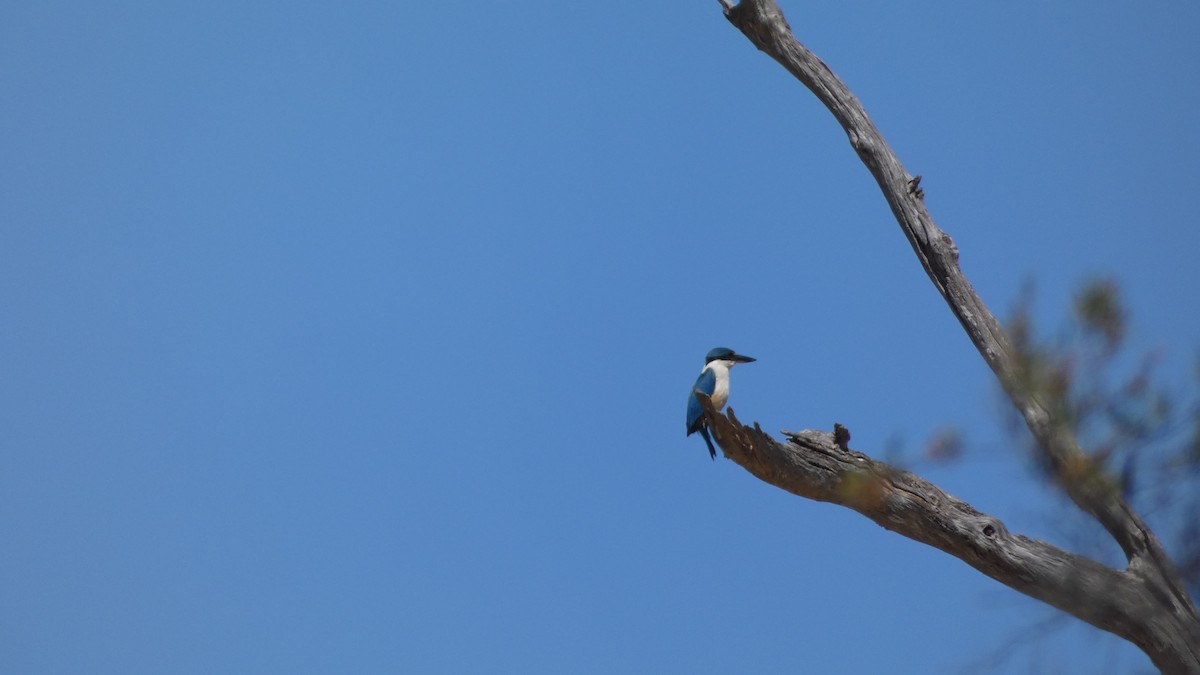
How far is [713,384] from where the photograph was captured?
8305mm

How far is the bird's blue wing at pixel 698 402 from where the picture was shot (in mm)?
7625

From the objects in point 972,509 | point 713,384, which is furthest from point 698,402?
point 972,509

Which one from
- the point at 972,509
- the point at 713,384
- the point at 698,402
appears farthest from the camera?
the point at 713,384

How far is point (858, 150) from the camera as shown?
20.7 ft

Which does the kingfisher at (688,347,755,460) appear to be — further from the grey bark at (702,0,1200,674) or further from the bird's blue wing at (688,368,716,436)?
the grey bark at (702,0,1200,674)

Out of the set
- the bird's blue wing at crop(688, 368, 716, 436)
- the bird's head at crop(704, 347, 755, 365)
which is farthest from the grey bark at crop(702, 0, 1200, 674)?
the bird's head at crop(704, 347, 755, 365)

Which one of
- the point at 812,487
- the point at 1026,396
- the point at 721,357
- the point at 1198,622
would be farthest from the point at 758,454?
the point at 721,357

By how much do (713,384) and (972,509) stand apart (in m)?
2.92

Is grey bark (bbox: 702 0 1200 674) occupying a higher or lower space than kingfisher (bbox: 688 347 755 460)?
lower

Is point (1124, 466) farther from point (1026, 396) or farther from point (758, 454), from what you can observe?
point (758, 454)

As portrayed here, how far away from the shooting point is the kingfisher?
763cm

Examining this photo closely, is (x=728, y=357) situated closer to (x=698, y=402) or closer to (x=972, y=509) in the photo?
(x=698, y=402)

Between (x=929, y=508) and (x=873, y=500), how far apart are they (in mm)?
281

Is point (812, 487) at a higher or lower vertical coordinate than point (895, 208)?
lower
